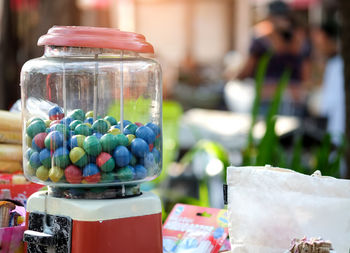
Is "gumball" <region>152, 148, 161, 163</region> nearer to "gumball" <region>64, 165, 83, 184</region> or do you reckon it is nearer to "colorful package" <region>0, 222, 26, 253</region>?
"gumball" <region>64, 165, 83, 184</region>

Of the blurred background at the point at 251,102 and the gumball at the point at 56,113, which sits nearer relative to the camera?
the gumball at the point at 56,113

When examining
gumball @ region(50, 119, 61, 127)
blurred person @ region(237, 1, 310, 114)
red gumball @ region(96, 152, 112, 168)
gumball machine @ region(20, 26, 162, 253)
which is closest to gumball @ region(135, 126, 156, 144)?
gumball machine @ region(20, 26, 162, 253)

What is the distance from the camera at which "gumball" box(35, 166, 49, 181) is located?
5.44ft

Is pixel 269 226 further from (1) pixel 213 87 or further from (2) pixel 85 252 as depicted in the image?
(1) pixel 213 87

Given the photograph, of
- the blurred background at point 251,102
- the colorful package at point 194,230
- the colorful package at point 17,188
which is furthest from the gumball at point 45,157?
the blurred background at point 251,102

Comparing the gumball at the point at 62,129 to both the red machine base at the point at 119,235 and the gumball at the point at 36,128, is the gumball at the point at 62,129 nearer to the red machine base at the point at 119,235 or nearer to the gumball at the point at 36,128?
the gumball at the point at 36,128

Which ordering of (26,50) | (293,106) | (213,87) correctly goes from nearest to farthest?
(26,50) → (293,106) → (213,87)

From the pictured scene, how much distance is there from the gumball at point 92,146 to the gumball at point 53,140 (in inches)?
3.2

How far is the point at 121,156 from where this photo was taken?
5.35 ft

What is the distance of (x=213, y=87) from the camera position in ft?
35.8

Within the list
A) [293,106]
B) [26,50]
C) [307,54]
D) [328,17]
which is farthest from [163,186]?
[328,17]

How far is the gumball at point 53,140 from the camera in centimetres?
165

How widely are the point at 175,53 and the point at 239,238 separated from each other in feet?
41.5

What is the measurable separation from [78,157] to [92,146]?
0.17 ft
